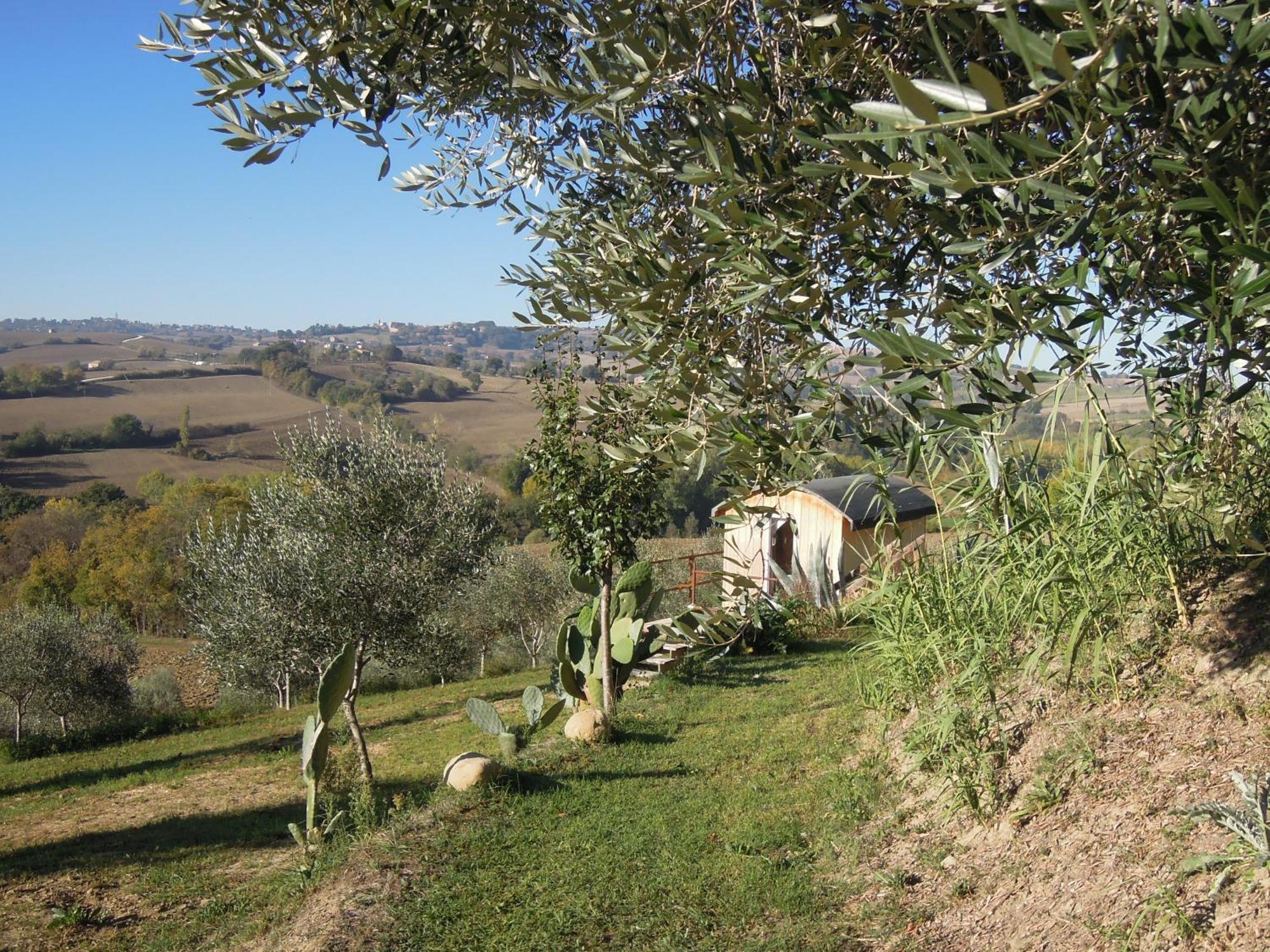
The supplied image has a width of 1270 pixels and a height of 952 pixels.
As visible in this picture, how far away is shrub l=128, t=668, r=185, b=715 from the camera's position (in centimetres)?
2616

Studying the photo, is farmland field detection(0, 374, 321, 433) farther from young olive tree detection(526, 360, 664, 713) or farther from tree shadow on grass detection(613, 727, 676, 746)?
tree shadow on grass detection(613, 727, 676, 746)

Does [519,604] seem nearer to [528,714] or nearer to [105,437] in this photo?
[528,714]

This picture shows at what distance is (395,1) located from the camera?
8.11 ft

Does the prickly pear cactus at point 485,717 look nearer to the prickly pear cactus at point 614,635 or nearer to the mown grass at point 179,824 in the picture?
the mown grass at point 179,824

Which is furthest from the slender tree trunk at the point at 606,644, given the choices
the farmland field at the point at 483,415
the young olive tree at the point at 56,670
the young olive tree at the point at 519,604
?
the farmland field at the point at 483,415

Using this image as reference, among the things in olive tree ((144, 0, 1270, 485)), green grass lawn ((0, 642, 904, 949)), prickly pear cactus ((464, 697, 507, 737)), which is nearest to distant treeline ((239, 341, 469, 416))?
green grass lawn ((0, 642, 904, 949))

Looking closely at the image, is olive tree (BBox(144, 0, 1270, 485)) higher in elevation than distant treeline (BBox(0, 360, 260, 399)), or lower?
lower

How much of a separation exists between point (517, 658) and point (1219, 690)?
85.3 ft

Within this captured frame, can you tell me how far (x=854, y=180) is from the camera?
233 cm

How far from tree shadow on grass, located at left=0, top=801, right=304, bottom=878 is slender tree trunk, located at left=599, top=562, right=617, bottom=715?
12.0ft

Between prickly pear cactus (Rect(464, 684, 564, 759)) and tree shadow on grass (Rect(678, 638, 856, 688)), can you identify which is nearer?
prickly pear cactus (Rect(464, 684, 564, 759))

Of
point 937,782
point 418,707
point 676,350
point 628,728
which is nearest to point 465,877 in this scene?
point 937,782

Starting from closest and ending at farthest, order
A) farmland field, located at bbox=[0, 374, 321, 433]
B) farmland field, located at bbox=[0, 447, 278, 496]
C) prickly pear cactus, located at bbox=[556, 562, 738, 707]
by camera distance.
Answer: prickly pear cactus, located at bbox=[556, 562, 738, 707] → farmland field, located at bbox=[0, 447, 278, 496] → farmland field, located at bbox=[0, 374, 321, 433]

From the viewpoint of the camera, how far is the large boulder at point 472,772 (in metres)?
6.96
